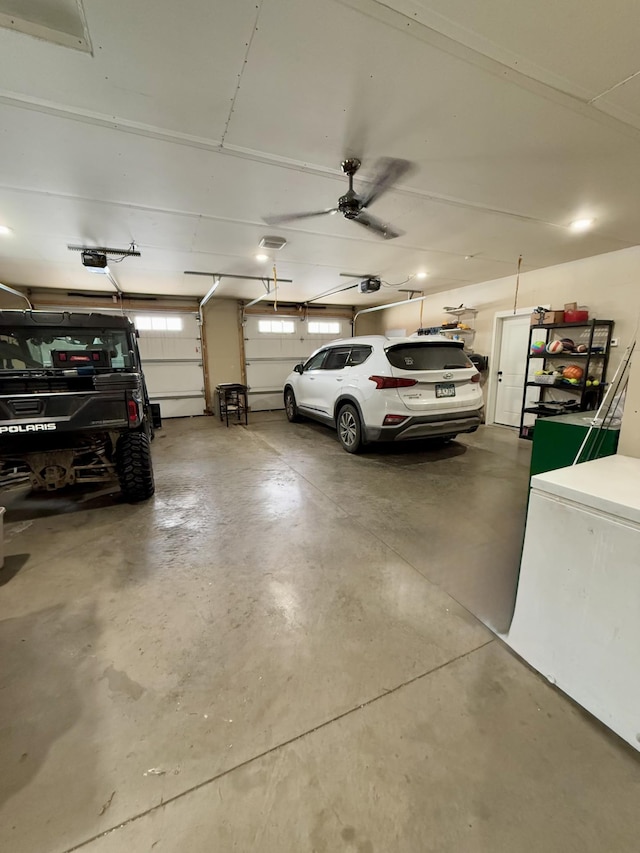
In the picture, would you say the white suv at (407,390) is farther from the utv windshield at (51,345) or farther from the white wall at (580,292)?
the utv windshield at (51,345)

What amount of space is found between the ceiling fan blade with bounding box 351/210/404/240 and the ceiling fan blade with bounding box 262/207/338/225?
0.28 m

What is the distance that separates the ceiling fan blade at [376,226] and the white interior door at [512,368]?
3628 mm

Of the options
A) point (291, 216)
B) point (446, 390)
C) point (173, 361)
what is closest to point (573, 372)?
point (446, 390)

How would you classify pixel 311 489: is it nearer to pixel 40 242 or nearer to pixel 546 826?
pixel 546 826

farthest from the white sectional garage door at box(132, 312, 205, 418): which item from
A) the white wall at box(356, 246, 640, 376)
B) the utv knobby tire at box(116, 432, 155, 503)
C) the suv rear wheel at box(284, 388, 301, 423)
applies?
the white wall at box(356, 246, 640, 376)

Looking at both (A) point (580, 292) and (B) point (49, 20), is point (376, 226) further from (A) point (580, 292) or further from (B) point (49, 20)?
(A) point (580, 292)

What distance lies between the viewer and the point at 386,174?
9.04 ft

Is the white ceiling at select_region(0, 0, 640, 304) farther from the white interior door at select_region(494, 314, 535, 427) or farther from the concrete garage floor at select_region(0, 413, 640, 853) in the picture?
the concrete garage floor at select_region(0, 413, 640, 853)

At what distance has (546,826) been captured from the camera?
3.19 ft

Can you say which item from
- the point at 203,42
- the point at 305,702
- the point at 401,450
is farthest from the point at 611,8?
the point at 401,450

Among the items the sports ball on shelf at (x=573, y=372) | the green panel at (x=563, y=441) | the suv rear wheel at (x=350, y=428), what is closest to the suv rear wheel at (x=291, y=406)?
the suv rear wheel at (x=350, y=428)

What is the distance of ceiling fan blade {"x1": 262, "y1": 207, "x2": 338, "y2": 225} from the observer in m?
3.40

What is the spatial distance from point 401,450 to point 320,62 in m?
4.17

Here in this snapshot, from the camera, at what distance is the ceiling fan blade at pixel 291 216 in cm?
340
